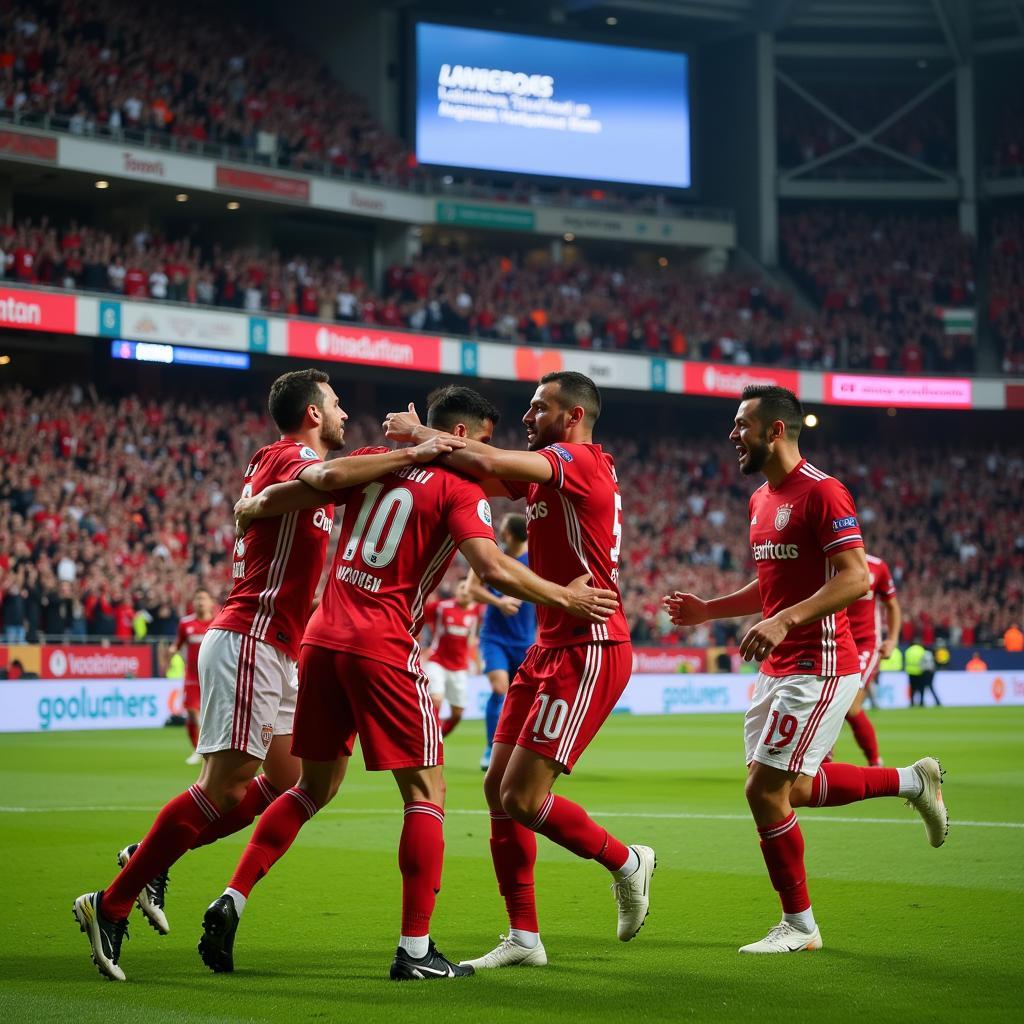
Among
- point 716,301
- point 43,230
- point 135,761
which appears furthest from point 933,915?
point 716,301

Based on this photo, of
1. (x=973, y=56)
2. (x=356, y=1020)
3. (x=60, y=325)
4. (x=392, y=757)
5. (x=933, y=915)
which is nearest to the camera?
(x=356, y=1020)

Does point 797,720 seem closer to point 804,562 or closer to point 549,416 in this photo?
point 804,562

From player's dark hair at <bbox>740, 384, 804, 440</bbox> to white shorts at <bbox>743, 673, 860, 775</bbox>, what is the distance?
120 cm

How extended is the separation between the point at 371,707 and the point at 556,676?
2.93 feet

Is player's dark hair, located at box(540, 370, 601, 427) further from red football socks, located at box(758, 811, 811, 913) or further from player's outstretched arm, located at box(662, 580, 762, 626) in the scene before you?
red football socks, located at box(758, 811, 811, 913)

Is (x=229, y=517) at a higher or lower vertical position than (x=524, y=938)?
higher

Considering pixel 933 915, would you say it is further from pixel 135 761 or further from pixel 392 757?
pixel 135 761

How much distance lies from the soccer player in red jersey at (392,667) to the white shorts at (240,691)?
0.89 feet

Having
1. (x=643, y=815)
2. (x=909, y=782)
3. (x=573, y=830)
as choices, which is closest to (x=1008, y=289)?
(x=643, y=815)

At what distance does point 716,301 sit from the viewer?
48.2 meters

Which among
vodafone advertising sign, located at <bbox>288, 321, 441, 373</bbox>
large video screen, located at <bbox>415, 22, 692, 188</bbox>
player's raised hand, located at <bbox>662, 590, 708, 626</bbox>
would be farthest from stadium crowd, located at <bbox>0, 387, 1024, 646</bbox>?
player's raised hand, located at <bbox>662, 590, 708, 626</bbox>

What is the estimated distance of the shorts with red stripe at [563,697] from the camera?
667 centimetres

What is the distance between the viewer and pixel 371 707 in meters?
6.31

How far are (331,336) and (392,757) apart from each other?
32.8 m
